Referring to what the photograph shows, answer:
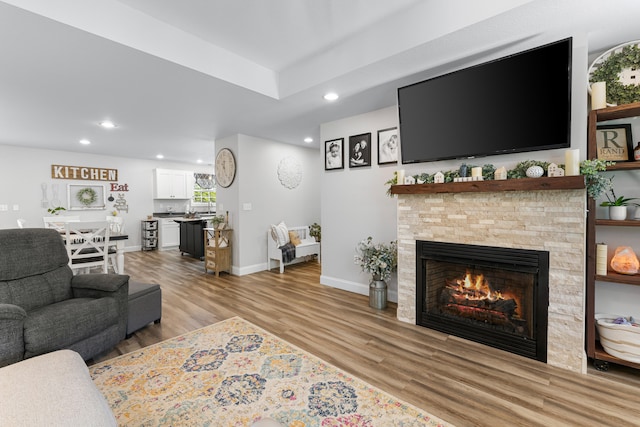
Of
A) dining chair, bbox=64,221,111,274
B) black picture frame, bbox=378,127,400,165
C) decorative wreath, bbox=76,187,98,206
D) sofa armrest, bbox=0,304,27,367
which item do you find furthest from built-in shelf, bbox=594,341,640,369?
decorative wreath, bbox=76,187,98,206

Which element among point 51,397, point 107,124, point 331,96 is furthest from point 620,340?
point 107,124

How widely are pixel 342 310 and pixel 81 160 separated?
7086 mm

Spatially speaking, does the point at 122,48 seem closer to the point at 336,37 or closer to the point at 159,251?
the point at 336,37

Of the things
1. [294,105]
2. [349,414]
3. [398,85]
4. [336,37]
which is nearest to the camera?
[349,414]

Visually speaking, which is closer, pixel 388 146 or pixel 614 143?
pixel 614 143

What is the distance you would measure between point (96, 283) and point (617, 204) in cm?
415

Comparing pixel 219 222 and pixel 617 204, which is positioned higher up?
pixel 617 204

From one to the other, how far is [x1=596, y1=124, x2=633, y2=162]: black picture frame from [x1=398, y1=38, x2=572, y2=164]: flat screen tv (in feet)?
1.45

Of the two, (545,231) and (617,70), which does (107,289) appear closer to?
(545,231)

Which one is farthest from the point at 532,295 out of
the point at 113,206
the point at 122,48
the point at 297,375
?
the point at 113,206

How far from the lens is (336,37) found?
8.61ft

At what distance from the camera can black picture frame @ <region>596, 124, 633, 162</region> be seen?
223 cm

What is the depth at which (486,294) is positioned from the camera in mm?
2641

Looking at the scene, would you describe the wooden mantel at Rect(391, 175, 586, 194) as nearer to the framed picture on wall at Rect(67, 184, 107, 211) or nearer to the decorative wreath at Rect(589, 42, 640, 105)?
the decorative wreath at Rect(589, 42, 640, 105)
